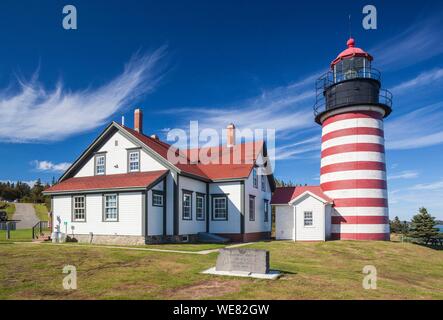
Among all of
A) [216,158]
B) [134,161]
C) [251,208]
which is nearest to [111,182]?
[134,161]

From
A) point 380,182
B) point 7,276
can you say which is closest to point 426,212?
point 380,182

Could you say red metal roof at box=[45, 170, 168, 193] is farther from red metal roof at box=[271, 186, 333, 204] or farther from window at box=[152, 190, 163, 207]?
red metal roof at box=[271, 186, 333, 204]

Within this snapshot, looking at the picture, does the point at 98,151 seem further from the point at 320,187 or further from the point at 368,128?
the point at 368,128

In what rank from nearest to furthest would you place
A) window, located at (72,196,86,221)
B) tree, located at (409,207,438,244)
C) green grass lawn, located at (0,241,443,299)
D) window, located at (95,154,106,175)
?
green grass lawn, located at (0,241,443,299) < window, located at (72,196,86,221) < window, located at (95,154,106,175) < tree, located at (409,207,438,244)

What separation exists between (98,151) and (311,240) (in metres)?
17.3

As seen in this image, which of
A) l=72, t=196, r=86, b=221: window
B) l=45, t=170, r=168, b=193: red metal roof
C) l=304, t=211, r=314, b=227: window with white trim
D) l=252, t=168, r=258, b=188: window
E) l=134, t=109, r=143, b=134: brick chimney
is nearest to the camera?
l=45, t=170, r=168, b=193: red metal roof

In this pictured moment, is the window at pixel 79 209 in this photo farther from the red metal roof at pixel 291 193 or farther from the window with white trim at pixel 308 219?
the window with white trim at pixel 308 219

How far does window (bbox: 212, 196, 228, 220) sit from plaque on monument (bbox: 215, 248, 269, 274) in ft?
46.9

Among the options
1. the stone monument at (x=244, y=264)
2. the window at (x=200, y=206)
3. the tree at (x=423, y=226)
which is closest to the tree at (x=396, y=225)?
the tree at (x=423, y=226)

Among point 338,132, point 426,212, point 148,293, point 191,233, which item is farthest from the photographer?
point 426,212

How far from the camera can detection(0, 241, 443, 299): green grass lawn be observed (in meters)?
9.32

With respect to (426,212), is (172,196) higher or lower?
higher

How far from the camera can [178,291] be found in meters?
9.53

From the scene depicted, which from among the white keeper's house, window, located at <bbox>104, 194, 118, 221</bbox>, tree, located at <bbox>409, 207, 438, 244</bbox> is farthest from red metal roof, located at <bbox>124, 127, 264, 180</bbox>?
tree, located at <bbox>409, 207, 438, 244</bbox>
